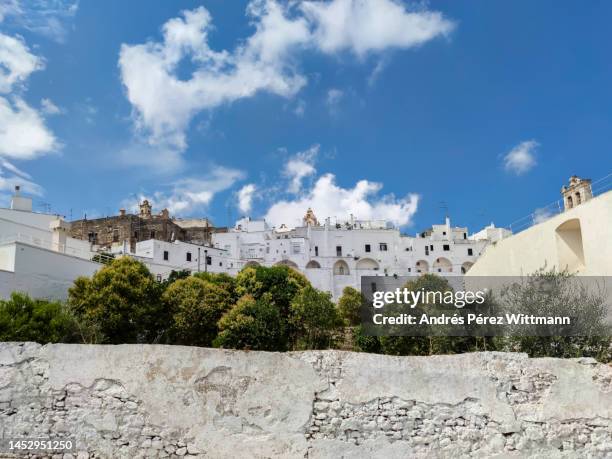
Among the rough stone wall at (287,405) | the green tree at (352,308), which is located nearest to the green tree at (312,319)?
the green tree at (352,308)

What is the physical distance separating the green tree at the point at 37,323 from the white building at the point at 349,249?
39.6 metres

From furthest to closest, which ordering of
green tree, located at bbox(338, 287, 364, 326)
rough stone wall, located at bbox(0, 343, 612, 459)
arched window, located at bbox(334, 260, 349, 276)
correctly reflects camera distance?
arched window, located at bbox(334, 260, 349, 276) → green tree, located at bbox(338, 287, 364, 326) → rough stone wall, located at bbox(0, 343, 612, 459)

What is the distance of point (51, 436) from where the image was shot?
904 centimetres

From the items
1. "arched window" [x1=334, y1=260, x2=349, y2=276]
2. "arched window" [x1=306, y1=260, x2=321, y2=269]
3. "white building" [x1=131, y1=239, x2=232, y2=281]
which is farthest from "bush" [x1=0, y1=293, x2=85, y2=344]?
"arched window" [x1=334, y1=260, x2=349, y2=276]

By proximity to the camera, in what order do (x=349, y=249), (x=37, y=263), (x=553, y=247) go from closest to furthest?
(x=553, y=247) → (x=37, y=263) → (x=349, y=249)

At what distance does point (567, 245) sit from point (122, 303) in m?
18.9

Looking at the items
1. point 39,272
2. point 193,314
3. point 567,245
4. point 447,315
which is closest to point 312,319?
point 193,314

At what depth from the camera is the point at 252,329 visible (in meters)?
21.5

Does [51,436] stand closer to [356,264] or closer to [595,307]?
[595,307]

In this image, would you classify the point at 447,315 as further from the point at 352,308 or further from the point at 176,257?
the point at 176,257

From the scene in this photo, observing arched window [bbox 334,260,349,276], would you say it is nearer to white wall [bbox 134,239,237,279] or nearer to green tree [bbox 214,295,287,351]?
white wall [bbox 134,239,237,279]

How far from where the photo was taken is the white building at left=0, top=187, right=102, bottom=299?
75.8ft

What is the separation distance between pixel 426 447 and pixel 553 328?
4.78 meters

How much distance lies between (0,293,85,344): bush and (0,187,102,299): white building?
268 inches
